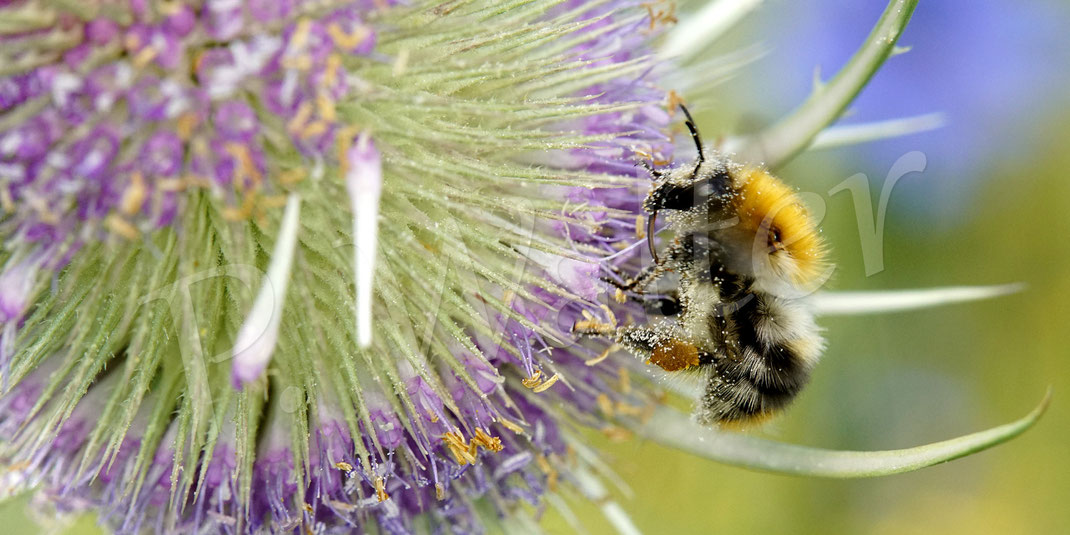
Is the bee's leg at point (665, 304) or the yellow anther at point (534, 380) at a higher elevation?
the bee's leg at point (665, 304)

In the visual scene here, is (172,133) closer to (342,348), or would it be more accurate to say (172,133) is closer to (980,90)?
(342,348)

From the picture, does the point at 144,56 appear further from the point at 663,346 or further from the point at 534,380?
the point at 663,346

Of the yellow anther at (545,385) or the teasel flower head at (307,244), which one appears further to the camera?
the yellow anther at (545,385)

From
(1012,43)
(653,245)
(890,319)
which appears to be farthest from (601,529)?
(1012,43)

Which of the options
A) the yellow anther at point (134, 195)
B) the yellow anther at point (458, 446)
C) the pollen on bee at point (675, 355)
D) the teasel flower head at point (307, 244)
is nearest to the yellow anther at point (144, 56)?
the teasel flower head at point (307, 244)

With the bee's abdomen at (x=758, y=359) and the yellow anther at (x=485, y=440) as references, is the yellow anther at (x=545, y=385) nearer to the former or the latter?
the yellow anther at (x=485, y=440)

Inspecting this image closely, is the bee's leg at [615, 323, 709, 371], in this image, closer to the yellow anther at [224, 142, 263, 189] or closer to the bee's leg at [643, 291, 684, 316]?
the bee's leg at [643, 291, 684, 316]

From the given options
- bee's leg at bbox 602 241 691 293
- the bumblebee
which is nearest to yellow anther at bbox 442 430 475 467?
the bumblebee
